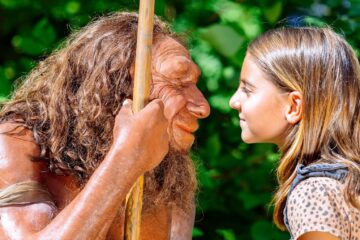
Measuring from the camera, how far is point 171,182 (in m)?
2.77

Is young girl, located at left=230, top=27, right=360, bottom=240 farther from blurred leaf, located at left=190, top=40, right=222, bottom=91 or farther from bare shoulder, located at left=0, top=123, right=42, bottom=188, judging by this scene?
blurred leaf, located at left=190, top=40, right=222, bottom=91

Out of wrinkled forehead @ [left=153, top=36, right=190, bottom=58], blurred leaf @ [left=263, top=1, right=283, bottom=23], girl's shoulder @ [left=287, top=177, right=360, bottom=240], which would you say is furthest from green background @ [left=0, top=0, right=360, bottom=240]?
girl's shoulder @ [left=287, top=177, right=360, bottom=240]

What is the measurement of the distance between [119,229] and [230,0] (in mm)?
1735

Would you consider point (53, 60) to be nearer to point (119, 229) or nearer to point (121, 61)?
point (121, 61)

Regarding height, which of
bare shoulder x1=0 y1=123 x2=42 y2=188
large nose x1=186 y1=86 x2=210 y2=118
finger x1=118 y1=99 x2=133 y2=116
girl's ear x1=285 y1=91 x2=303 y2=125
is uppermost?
finger x1=118 y1=99 x2=133 y2=116

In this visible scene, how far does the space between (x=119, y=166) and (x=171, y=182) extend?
47cm

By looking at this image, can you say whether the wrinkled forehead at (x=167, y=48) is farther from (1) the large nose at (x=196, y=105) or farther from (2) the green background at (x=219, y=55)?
(2) the green background at (x=219, y=55)

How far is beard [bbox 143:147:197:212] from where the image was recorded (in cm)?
272

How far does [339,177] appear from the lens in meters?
2.36

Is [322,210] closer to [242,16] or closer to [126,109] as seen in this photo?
[126,109]

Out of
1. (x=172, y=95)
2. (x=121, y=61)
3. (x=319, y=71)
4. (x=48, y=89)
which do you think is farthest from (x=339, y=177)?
(x=48, y=89)

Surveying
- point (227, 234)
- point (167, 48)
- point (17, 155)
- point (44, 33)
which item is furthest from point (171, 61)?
point (227, 234)

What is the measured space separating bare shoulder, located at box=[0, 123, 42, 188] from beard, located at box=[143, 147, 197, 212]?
0.36 m

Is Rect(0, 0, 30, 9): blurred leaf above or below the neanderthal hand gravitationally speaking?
below
